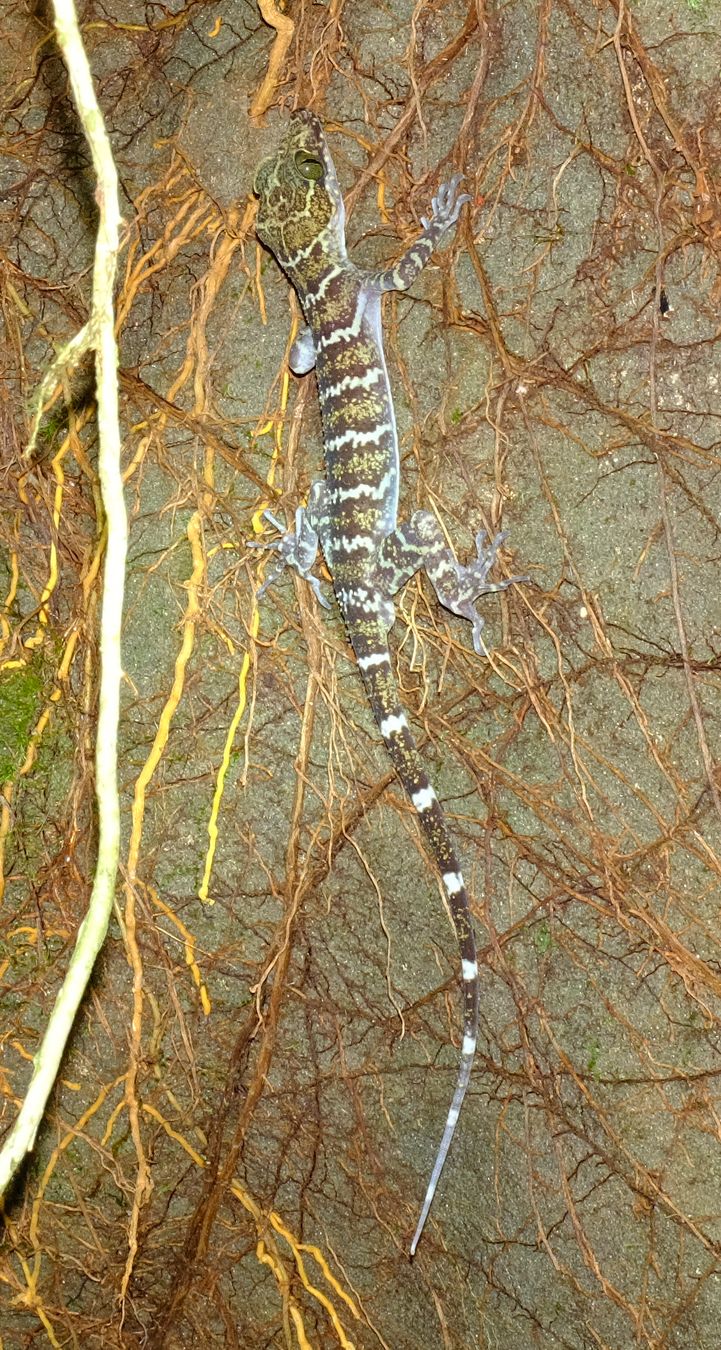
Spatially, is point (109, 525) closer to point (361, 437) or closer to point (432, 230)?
point (361, 437)

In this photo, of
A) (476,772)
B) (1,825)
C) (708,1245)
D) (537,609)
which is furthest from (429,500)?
(708,1245)

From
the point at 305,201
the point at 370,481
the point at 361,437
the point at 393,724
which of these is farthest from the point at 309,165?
the point at 393,724

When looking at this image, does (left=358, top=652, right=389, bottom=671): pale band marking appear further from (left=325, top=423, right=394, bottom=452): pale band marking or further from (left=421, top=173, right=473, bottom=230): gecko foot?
(left=421, top=173, right=473, bottom=230): gecko foot

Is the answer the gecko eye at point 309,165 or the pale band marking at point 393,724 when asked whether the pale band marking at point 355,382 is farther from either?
the pale band marking at point 393,724

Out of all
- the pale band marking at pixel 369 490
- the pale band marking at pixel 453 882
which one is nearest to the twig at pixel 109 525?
the pale band marking at pixel 369 490

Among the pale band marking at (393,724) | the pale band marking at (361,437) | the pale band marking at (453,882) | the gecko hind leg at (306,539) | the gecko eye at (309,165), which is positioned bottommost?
the pale band marking at (453,882)

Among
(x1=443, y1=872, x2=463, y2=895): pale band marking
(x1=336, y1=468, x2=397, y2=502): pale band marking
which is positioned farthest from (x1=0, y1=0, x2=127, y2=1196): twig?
(x1=443, y1=872, x2=463, y2=895): pale band marking

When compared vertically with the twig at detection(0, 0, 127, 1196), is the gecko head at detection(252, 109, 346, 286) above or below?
above
